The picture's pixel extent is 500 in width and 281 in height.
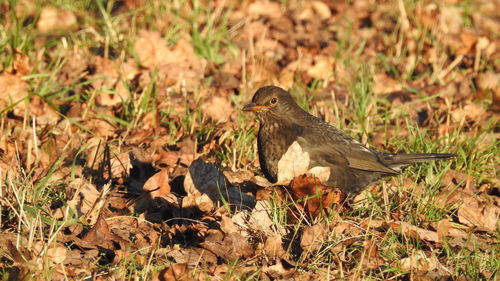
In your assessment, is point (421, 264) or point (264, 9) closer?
point (421, 264)

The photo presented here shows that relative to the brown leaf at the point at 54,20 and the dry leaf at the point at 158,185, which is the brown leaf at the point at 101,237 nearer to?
the dry leaf at the point at 158,185

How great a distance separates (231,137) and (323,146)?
0.72 meters

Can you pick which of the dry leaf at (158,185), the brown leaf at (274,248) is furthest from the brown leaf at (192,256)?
the dry leaf at (158,185)

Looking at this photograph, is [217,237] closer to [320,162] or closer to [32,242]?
[32,242]

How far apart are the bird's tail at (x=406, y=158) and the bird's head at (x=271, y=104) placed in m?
0.76

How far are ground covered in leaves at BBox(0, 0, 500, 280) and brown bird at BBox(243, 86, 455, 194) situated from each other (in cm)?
13

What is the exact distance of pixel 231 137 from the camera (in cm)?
588

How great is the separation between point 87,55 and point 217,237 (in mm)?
3384

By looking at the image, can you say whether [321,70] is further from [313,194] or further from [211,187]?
[313,194]

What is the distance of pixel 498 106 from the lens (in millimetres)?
6914

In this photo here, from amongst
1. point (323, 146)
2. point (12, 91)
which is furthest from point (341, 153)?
point (12, 91)

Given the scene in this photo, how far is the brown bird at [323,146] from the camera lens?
5.48 metres

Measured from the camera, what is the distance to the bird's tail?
5417mm

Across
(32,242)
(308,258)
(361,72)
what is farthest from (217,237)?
(361,72)
